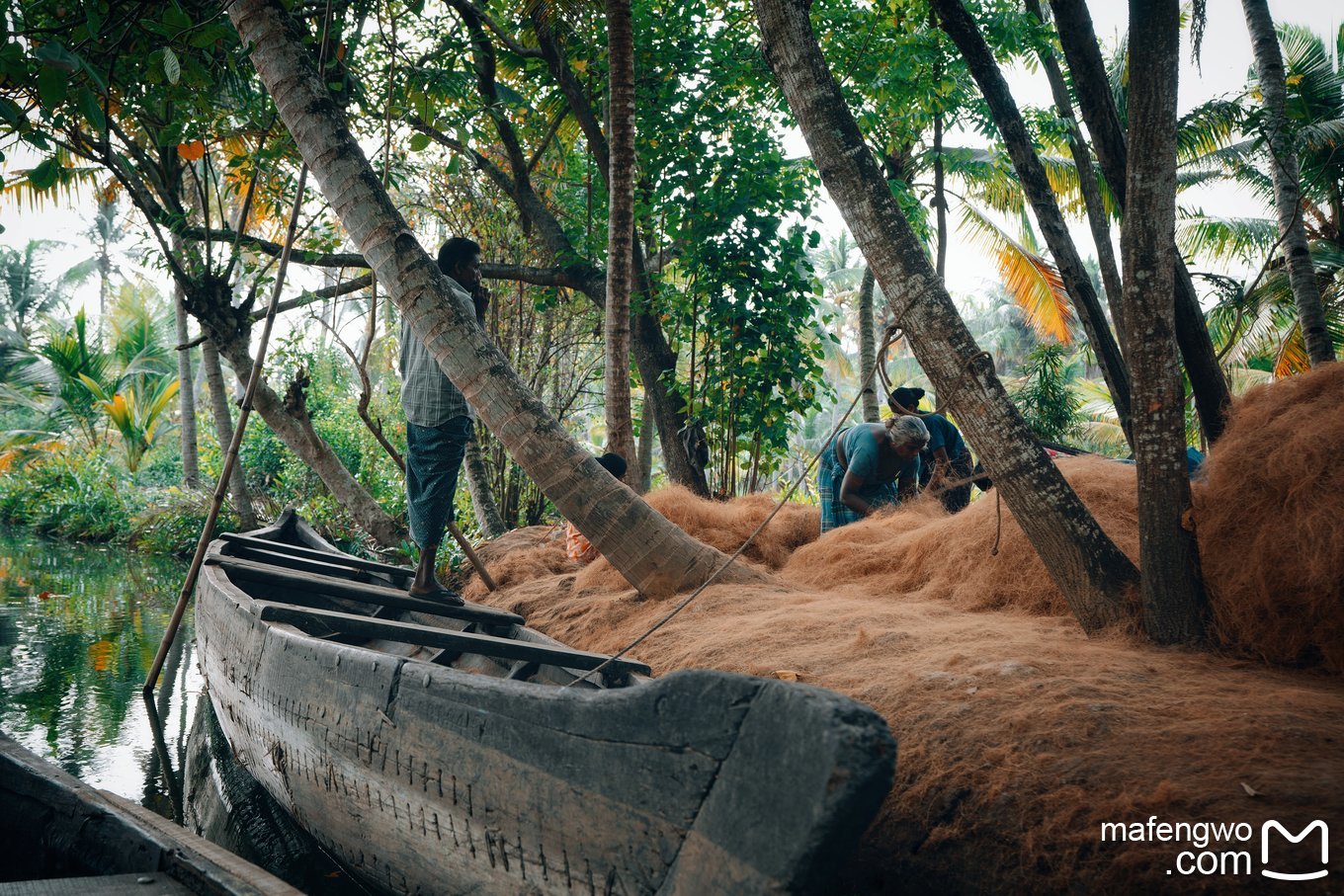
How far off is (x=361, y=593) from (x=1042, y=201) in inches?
153

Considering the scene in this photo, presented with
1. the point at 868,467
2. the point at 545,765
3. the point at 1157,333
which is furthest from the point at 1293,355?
the point at 545,765

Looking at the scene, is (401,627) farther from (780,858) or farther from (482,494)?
(482,494)

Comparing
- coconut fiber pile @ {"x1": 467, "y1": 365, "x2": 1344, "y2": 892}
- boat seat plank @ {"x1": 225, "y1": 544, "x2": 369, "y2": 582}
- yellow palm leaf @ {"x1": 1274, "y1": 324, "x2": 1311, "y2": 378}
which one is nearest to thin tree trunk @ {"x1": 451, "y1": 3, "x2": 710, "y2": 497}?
boat seat plank @ {"x1": 225, "y1": 544, "x2": 369, "y2": 582}

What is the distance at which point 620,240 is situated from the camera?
6301 mm

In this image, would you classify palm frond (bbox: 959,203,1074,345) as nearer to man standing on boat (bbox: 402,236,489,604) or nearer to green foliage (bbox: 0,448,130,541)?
man standing on boat (bbox: 402,236,489,604)

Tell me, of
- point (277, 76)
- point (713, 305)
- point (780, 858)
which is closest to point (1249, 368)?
point (713, 305)

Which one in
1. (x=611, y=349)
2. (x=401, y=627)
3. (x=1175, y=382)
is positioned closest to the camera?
(x=1175, y=382)

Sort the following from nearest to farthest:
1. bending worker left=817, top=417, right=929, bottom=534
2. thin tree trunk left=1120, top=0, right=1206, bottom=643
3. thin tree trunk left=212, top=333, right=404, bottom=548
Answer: thin tree trunk left=1120, top=0, right=1206, bottom=643 < bending worker left=817, top=417, right=929, bottom=534 < thin tree trunk left=212, top=333, right=404, bottom=548

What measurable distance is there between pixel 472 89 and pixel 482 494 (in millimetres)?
3645

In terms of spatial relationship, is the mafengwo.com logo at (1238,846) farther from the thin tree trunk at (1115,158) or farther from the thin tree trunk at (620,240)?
the thin tree trunk at (620,240)

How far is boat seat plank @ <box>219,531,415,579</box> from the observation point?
5.50m

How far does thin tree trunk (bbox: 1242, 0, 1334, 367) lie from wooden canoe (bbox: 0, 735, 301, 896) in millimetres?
5578

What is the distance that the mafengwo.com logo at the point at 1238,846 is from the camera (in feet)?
5.35

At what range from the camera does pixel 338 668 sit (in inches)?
103
